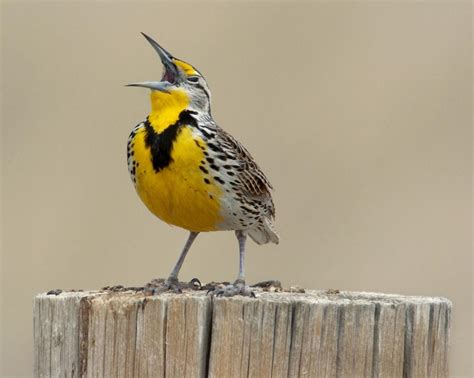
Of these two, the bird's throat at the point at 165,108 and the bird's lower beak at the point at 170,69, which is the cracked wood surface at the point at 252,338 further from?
the bird's lower beak at the point at 170,69

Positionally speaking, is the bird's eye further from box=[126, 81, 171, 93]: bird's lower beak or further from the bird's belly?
the bird's belly

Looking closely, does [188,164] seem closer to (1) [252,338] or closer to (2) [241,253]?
(2) [241,253]

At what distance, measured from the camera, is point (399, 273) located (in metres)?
9.03

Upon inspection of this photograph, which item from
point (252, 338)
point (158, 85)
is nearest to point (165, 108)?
point (158, 85)

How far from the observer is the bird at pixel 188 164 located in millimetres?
4617

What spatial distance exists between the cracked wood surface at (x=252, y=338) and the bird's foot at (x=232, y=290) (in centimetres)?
15

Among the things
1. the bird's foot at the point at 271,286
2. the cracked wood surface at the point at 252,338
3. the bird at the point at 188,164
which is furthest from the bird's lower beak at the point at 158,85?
the cracked wood surface at the point at 252,338

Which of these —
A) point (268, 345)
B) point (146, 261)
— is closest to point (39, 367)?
point (268, 345)

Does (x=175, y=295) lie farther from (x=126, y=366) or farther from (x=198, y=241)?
(x=198, y=241)

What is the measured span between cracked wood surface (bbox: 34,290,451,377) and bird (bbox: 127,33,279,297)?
2.26 ft

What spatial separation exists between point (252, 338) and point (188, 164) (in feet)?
3.53

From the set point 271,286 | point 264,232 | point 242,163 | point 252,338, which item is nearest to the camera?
point 252,338

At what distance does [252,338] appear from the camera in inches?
144

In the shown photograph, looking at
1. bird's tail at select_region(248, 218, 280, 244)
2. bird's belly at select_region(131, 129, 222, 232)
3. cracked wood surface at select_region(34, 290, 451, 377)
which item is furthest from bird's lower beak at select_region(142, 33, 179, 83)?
cracked wood surface at select_region(34, 290, 451, 377)
